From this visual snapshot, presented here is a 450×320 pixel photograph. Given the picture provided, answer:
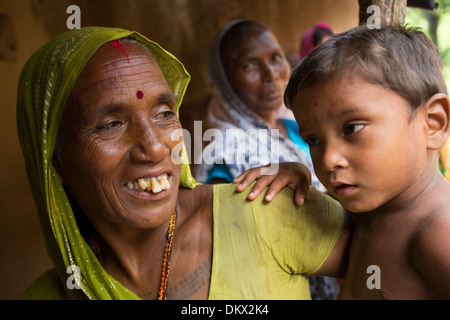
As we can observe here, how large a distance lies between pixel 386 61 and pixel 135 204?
0.89 meters

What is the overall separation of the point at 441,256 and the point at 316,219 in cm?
41

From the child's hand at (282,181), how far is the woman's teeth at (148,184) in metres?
0.29

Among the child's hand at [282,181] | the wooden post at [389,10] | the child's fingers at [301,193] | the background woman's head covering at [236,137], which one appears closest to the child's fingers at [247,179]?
the child's hand at [282,181]

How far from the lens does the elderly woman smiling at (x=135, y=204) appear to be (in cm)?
143

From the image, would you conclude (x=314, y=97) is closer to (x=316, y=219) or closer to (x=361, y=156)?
(x=361, y=156)

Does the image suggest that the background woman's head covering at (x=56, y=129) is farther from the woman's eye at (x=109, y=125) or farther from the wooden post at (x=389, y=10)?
the wooden post at (x=389, y=10)

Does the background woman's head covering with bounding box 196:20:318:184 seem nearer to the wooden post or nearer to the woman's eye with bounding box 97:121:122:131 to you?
the wooden post

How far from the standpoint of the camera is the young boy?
1338 millimetres

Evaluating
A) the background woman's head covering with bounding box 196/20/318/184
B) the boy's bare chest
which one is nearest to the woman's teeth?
the boy's bare chest

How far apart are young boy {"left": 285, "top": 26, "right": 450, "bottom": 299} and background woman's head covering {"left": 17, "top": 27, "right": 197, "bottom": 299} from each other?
2.12ft

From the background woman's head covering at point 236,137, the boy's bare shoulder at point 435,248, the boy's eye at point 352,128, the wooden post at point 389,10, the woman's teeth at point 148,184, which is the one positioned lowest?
the background woman's head covering at point 236,137

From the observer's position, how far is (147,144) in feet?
4.64
